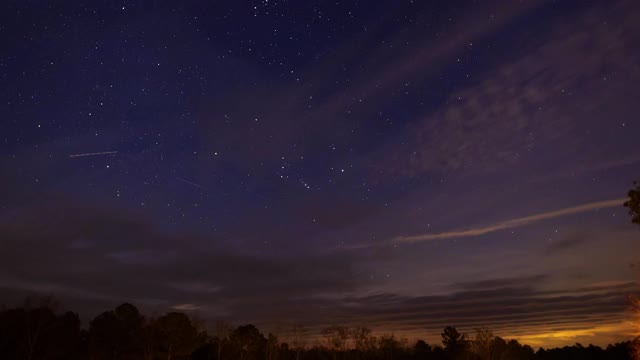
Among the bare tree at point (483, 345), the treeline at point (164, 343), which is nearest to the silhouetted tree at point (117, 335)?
A: the treeline at point (164, 343)

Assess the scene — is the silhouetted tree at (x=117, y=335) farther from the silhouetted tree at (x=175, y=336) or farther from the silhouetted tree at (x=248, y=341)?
the silhouetted tree at (x=248, y=341)

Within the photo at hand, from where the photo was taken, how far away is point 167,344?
2356 inches

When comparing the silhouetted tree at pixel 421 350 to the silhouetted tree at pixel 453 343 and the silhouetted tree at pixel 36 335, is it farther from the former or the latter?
the silhouetted tree at pixel 36 335

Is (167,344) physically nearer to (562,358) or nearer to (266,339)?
(266,339)

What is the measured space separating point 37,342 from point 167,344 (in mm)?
13533

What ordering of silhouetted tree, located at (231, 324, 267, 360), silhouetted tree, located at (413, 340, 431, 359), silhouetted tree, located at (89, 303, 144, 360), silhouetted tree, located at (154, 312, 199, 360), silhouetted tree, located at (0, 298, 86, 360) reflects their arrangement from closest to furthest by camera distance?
silhouetted tree, located at (0, 298, 86, 360) < silhouetted tree, located at (89, 303, 144, 360) < silhouetted tree, located at (154, 312, 199, 360) < silhouetted tree, located at (231, 324, 267, 360) < silhouetted tree, located at (413, 340, 431, 359)

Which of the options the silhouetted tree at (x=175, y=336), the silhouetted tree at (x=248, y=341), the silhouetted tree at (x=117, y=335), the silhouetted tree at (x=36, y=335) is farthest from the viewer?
the silhouetted tree at (x=248, y=341)

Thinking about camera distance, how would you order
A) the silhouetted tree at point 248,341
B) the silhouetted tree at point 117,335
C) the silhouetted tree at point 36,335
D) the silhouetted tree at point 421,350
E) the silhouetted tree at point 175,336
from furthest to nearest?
the silhouetted tree at point 421,350 < the silhouetted tree at point 248,341 < the silhouetted tree at point 175,336 < the silhouetted tree at point 117,335 < the silhouetted tree at point 36,335

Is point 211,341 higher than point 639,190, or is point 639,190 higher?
point 639,190

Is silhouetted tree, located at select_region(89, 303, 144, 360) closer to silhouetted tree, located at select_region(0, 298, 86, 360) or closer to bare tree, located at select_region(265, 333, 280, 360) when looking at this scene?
silhouetted tree, located at select_region(0, 298, 86, 360)

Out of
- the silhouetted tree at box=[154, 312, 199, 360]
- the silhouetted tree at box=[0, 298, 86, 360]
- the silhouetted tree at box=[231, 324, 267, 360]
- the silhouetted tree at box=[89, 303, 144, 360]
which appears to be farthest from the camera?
the silhouetted tree at box=[231, 324, 267, 360]

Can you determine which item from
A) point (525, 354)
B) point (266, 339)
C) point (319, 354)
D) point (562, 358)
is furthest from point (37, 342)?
point (562, 358)

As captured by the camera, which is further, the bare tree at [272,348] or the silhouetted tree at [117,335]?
the bare tree at [272,348]

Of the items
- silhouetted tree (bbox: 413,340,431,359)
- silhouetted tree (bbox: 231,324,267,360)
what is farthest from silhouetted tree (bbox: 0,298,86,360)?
silhouetted tree (bbox: 413,340,431,359)
